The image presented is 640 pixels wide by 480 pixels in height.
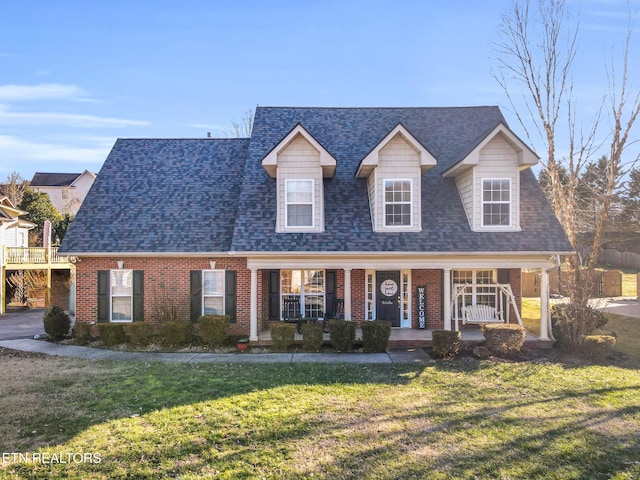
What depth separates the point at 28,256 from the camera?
20938 millimetres

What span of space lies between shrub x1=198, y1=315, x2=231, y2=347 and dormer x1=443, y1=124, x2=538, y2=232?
871cm

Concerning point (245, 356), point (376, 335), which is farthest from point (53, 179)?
point (376, 335)

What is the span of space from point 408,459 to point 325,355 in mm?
5686

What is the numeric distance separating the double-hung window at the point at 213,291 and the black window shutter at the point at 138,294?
2.16 m

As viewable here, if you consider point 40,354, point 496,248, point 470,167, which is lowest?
point 40,354

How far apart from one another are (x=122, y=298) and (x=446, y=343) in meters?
10.9

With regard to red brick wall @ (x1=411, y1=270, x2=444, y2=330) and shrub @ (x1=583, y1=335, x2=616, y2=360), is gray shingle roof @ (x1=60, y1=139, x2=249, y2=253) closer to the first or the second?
red brick wall @ (x1=411, y1=270, x2=444, y2=330)

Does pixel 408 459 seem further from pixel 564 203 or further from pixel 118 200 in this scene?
pixel 118 200

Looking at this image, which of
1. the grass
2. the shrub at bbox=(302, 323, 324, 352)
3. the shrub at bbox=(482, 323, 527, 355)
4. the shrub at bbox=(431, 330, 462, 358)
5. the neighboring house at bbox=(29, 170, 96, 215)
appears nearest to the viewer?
the grass

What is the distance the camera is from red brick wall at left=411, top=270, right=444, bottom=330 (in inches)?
527

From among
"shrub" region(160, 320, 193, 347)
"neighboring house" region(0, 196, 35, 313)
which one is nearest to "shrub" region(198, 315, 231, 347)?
"shrub" region(160, 320, 193, 347)

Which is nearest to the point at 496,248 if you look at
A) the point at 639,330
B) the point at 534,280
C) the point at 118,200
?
the point at 639,330

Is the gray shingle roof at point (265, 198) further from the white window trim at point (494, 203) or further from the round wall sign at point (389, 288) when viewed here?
the round wall sign at point (389, 288)

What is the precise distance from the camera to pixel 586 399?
24.5ft
